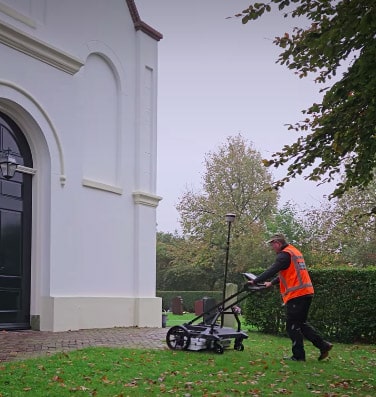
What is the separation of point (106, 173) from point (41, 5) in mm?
4347

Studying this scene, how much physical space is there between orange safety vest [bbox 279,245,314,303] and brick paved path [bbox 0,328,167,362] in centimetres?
246

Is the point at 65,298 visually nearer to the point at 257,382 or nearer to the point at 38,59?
the point at 38,59

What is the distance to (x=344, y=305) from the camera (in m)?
13.8

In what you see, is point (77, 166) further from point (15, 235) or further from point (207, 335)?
point (207, 335)

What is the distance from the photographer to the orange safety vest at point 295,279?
927 cm

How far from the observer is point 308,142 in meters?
8.31

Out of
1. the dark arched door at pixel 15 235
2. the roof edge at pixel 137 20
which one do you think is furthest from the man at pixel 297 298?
the roof edge at pixel 137 20

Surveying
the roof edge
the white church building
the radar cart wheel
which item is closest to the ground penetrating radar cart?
the radar cart wheel

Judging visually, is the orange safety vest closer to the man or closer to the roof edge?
the man

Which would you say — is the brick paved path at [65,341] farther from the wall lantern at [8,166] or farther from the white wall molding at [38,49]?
the white wall molding at [38,49]

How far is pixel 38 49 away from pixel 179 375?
8.13 meters

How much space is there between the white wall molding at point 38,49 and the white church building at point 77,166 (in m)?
0.02

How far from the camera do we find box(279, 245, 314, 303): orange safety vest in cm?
927

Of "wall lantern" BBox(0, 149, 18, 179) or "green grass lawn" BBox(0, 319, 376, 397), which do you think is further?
"wall lantern" BBox(0, 149, 18, 179)
